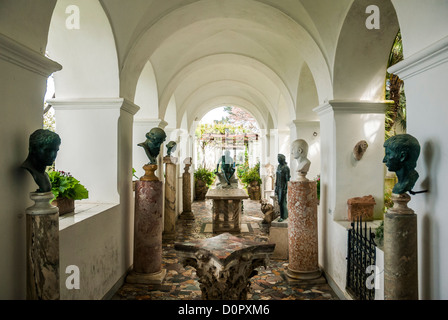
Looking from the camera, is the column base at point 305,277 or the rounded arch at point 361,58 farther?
the column base at point 305,277

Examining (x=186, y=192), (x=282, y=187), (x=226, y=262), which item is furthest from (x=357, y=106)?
(x=186, y=192)

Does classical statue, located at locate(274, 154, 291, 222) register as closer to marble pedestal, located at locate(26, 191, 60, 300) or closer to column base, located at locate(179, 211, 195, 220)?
column base, located at locate(179, 211, 195, 220)

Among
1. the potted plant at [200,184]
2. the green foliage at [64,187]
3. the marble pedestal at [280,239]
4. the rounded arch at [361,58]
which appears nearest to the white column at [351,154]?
the rounded arch at [361,58]

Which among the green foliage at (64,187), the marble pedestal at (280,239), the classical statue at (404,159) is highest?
the classical statue at (404,159)

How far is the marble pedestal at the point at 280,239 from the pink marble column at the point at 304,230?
114cm

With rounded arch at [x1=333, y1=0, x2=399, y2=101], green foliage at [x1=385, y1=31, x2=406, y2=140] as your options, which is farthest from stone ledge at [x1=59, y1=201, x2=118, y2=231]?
green foliage at [x1=385, y1=31, x2=406, y2=140]

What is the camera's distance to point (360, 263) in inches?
143

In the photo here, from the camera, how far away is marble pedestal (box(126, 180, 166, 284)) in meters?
4.71

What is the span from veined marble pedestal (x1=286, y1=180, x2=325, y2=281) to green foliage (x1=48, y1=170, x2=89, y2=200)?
10.6 feet

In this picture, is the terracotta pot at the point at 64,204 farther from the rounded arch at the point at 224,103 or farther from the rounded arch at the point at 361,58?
the rounded arch at the point at 224,103

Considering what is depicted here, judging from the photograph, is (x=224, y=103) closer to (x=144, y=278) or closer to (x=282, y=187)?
(x=282, y=187)

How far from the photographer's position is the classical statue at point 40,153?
7.21 feet
